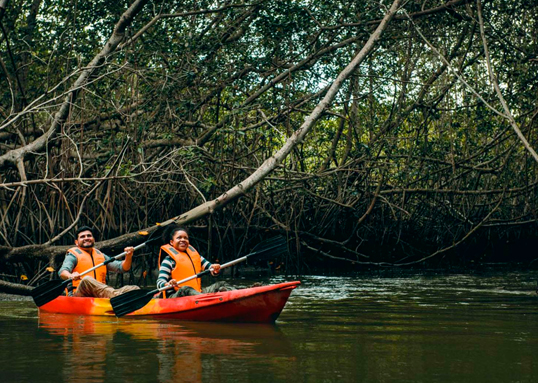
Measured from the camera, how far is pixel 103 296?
7.34 meters

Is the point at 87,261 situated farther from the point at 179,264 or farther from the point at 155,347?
the point at 155,347

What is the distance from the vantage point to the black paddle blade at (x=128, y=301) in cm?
670

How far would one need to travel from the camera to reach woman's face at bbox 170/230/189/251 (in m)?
7.17

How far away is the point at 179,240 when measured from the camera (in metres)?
7.16

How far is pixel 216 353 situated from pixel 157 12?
6.77 meters

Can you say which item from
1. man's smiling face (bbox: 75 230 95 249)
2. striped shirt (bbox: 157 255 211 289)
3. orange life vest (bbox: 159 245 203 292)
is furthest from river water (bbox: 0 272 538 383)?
man's smiling face (bbox: 75 230 95 249)

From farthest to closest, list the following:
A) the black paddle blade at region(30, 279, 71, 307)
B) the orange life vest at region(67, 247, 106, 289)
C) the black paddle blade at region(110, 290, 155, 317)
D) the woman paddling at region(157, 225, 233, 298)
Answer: the orange life vest at region(67, 247, 106, 289), the black paddle blade at region(30, 279, 71, 307), the woman paddling at region(157, 225, 233, 298), the black paddle blade at region(110, 290, 155, 317)

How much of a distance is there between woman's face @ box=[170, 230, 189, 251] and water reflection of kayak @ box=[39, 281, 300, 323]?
0.57 metres

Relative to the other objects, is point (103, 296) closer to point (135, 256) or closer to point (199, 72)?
point (135, 256)

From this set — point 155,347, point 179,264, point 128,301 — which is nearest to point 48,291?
point 128,301

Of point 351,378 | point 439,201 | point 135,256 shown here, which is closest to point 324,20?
point 439,201

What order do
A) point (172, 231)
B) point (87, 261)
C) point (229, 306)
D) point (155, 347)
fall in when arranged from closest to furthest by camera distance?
point (155, 347), point (229, 306), point (172, 231), point (87, 261)

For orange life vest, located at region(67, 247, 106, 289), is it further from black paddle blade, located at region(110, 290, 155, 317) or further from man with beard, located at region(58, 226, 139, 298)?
black paddle blade, located at region(110, 290, 155, 317)

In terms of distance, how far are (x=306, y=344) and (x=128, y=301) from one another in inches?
80.3
